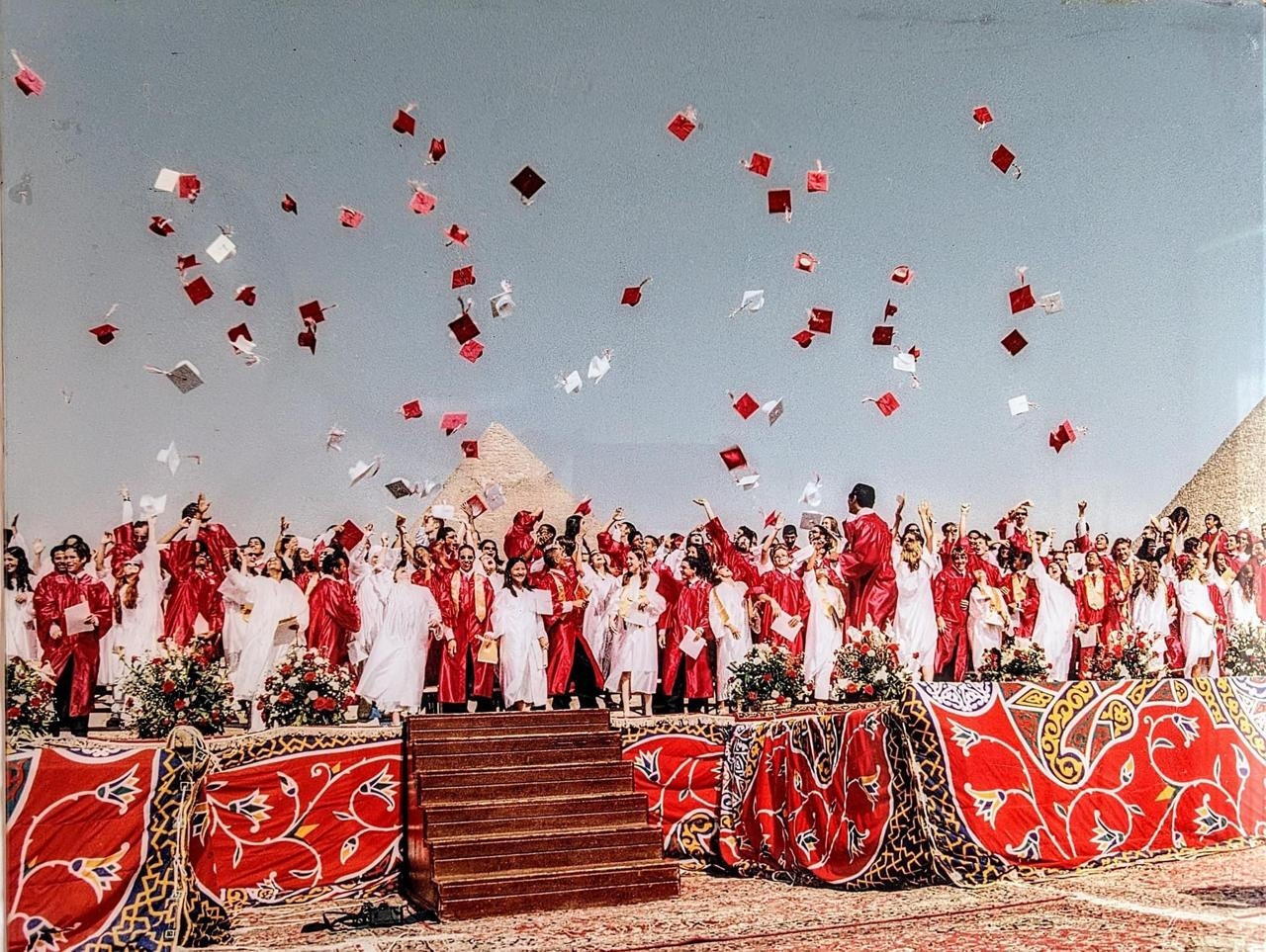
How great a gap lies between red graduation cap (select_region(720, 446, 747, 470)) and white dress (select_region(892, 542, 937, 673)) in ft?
2.66

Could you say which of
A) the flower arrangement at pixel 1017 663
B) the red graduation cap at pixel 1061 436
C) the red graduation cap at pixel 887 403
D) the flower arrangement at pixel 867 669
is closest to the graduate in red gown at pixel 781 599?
the flower arrangement at pixel 867 669

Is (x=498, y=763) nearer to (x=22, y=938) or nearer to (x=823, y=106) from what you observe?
(x=22, y=938)

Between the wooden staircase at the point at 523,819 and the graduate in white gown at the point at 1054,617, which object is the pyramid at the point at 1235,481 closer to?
the graduate in white gown at the point at 1054,617

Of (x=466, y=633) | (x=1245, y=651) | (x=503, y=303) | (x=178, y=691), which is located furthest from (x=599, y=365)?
(x=1245, y=651)

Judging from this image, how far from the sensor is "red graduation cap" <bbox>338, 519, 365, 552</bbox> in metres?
5.57

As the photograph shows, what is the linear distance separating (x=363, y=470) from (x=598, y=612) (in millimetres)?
1170

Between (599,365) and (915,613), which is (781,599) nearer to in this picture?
(915,613)

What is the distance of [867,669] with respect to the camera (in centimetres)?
627

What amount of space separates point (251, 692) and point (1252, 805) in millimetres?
3744

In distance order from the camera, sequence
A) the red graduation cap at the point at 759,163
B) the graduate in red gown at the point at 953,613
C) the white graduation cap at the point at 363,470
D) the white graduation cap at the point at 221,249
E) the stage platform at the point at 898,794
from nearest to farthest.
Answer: the stage platform at the point at 898,794, the white graduation cap at the point at 221,249, the white graduation cap at the point at 363,470, the red graduation cap at the point at 759,163, the graduate in red gown at the point at 953,613

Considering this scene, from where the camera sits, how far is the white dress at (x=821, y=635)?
20.4 ft

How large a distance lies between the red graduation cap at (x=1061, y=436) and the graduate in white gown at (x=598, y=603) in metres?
2.11

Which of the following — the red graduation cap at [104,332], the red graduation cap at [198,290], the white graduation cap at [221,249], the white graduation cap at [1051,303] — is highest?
the white graduation cap at [1051,303]

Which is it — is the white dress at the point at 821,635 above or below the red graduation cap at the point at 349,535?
below
